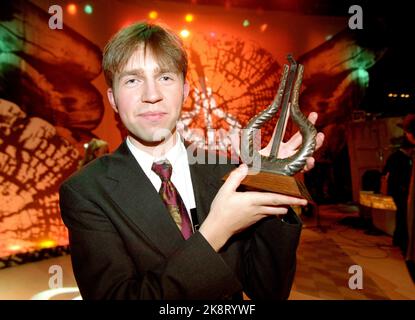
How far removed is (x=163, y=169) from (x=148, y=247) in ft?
1.10

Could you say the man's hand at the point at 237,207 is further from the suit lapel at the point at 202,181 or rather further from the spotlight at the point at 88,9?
the spotlight at the point at 88,9

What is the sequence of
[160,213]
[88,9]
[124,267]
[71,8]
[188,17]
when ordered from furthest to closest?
[188,17] < [88,9] < [71,8] < [160,213] < [124,267]

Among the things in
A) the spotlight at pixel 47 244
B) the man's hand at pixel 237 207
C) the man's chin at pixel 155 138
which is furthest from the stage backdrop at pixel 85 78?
the man's hand at pixel 237 207

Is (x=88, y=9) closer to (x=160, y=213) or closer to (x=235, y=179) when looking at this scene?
(x=160, y=213)

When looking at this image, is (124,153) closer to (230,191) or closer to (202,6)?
(230,191)

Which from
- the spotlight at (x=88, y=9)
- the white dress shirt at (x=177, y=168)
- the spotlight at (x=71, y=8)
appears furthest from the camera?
the spotlight at (x=88, y=9)

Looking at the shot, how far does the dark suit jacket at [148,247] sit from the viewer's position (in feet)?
3.14

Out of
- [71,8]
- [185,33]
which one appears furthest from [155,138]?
[185,33]

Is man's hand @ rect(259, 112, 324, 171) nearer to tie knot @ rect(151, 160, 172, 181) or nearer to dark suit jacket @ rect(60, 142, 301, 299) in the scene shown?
dark suit jacket @ rect(60, 142, 301, 299)

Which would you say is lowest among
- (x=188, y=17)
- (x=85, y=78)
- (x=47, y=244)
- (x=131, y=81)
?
(x=47, y=244)

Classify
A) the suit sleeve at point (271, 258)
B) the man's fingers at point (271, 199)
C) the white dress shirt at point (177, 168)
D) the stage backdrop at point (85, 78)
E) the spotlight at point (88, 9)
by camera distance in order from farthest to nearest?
the spotlight at point (88, 9) < the stage backdrop at point (85, 78) < the white dress shirt at point (177, 168) < the suit sleeve at point (271, 258) < the man's fingers at point (271, 199)

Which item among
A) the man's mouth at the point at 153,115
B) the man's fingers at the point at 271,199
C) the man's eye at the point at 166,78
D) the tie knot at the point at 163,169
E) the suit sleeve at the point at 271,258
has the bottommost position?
the suit sleeve at the point at 271,258

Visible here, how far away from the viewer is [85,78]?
5406 mm

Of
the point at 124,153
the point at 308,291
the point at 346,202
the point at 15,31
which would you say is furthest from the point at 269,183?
Result: the point at 346,202
